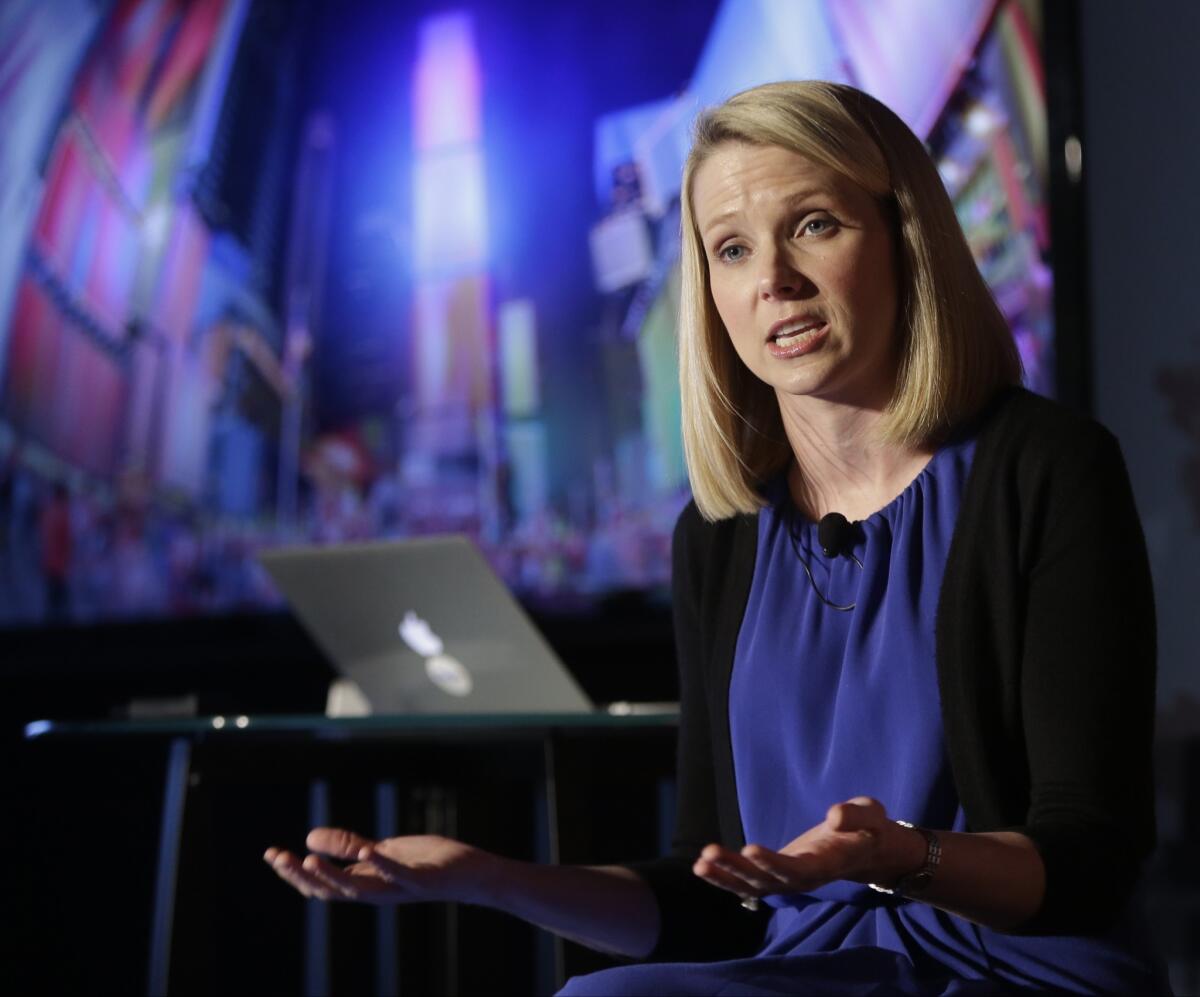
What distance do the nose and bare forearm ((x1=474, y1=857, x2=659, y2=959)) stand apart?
1.70ft

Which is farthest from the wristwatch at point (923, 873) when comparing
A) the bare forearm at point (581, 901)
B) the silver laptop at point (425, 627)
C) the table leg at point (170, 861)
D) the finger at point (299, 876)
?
the table leg at point (170, 861)

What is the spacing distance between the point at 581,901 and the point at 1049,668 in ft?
1.36

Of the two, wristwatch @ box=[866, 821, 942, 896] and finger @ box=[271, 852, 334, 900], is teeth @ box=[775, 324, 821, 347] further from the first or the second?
finger @ box=[271, 852, 334, 900]

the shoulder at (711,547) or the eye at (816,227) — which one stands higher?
the eye at (816,227)

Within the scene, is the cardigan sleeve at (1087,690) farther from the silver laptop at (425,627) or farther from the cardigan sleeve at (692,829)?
the silver laptop at (425,627)

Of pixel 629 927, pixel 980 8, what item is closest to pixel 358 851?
pixel 629 927

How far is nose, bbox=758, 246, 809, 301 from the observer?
117cm

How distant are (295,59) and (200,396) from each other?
77 cm

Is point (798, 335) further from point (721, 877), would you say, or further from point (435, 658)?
point (435, 658)

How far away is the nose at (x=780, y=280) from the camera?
1.17 metres

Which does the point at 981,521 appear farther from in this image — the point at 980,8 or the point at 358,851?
the point at 980,8

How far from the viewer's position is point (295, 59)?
2.95 m

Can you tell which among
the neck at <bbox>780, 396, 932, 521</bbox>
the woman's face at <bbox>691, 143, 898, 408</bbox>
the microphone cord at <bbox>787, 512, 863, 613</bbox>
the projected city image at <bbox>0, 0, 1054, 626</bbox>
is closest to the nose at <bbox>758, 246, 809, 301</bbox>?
the woman's face at <bbox>691, 143, 898, 408</bbox>

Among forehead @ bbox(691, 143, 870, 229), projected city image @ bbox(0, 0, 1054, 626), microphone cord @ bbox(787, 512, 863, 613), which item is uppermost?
projected city image @ bbox(0, 0, 1054, 626)
